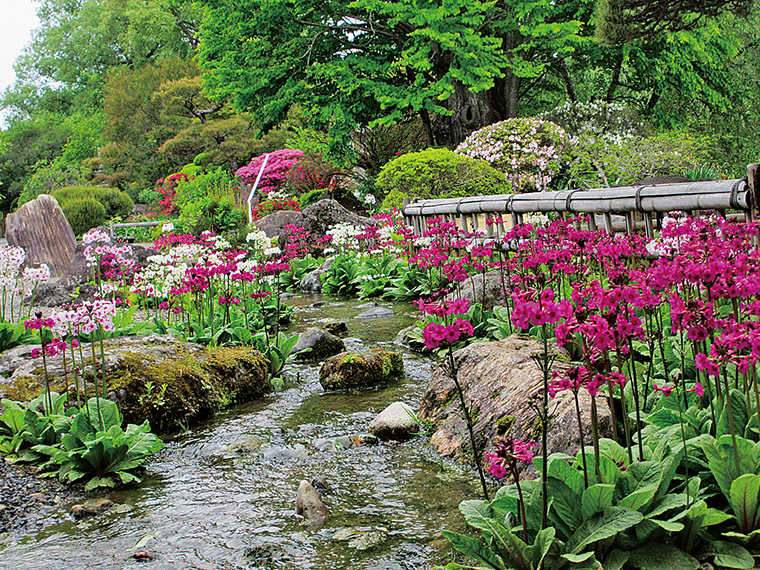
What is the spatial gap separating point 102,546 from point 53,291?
349 inches

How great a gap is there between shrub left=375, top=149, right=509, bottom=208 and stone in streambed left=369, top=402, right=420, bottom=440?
32.0 feet

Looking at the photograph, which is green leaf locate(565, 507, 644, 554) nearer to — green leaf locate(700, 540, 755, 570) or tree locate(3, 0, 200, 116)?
green leaf locate(700, 540, 755, 570)

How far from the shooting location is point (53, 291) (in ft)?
35.2

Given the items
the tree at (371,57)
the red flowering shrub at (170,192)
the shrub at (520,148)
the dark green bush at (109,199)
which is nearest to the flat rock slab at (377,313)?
the shrub at (520,148)

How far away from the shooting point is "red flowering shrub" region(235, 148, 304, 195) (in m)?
24.6

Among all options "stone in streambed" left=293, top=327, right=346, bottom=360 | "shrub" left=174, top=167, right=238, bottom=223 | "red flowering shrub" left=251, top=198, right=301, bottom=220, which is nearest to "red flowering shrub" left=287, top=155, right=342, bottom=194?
"red flowering shrub" left=251, top=198, right=301, bottom=220

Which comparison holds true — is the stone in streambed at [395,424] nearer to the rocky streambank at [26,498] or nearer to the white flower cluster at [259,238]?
the rocky streambank at [26,498]

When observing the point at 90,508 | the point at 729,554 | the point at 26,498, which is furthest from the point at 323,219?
the point at 729,554

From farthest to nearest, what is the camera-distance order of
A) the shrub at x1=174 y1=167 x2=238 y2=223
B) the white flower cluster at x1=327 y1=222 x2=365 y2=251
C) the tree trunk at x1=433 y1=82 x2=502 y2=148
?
the shrub at x1=174 y1=167 x2=238 y2=223 < the tree trunk at x1=433 y1=82 x2=502 y2=148 < the white flower cluster at x1=327 y1=222 x2=365 y2=251

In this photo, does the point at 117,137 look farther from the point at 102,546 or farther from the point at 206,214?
the point at 102,546

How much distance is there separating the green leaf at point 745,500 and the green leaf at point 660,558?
0.24 metres

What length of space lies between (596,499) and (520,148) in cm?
1486

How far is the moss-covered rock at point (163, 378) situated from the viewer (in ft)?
14.9

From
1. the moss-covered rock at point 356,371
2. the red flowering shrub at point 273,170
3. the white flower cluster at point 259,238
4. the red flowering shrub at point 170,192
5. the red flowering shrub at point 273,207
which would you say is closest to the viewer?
the moss-covered rock at point 356,371
